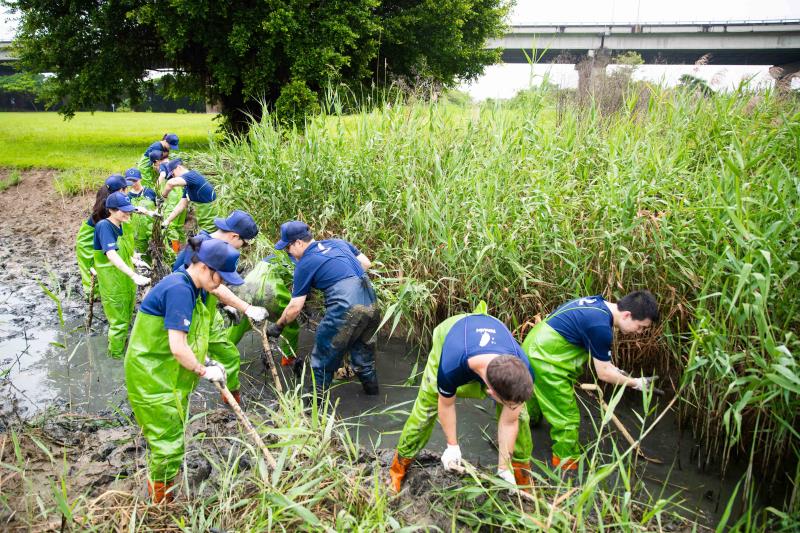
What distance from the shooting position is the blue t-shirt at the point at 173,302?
3109 mm

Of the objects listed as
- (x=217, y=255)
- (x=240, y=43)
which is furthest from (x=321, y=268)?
(x=240, y=43)

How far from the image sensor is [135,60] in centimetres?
1355

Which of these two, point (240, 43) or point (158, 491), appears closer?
point (158, 491)

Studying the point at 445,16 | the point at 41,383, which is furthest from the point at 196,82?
the point at 41,383

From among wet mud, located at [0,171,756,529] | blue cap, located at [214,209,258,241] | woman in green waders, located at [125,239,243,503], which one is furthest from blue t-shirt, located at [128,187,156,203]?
woman in green waders, located at [125,239,243,503]

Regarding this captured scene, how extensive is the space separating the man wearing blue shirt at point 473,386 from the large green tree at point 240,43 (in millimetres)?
7963

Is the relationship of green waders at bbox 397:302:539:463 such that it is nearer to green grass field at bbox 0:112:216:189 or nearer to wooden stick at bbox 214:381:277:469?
wooden stick at bbox 214:381:277:469

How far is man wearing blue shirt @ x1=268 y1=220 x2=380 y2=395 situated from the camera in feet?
14.7

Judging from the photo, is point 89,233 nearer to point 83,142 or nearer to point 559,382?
point 559,382

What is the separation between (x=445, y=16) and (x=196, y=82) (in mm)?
7112

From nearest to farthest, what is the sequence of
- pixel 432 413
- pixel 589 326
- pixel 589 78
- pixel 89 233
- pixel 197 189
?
pixel 432 413 < pixel 589 326 < pixel 89 233 < pixel 197 189 < pixel 589 78

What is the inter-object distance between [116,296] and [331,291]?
104 inches

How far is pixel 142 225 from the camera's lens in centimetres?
768

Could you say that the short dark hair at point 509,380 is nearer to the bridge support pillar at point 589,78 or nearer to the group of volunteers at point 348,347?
the group of volunteers at point 348,347
